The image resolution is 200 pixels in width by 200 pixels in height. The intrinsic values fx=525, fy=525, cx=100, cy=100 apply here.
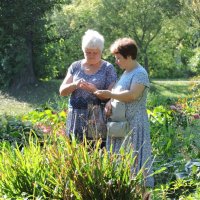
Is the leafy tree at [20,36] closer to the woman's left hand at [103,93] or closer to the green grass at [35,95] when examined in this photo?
the green grass at [35,95]

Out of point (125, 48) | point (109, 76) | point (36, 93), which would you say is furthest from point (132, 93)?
point (36, 93)

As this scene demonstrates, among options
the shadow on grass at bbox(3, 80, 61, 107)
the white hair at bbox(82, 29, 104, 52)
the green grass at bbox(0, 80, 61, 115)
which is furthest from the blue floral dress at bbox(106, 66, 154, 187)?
the shadow on grass at bbox(3, 80, 61, 107)

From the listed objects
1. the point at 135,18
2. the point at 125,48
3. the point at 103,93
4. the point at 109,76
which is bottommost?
the point at 103,93

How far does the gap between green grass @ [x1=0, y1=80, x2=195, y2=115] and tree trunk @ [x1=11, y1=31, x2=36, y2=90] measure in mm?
304

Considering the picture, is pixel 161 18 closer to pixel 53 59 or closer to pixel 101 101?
pixel 53 59

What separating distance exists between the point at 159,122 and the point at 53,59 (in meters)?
14.7

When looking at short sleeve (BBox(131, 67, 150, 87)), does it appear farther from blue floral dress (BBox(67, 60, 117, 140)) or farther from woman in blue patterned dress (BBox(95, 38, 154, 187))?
blue floral dress (BBox(67, 60, 117, 140))

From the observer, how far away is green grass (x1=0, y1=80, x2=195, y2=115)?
1678 cm

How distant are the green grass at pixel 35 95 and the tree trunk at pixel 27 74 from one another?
304 mm

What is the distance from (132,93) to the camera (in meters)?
4.55

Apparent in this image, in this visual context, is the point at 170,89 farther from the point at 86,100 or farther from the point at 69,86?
the point at 69,86

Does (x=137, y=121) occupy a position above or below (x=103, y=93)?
below

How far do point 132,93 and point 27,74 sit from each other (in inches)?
657

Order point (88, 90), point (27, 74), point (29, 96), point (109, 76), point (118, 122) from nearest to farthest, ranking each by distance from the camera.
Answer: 1. point (118, 122)
2. point (88, 90)
3. point (109, 76)
4. point (29, 96)
5. point (27, 74)
